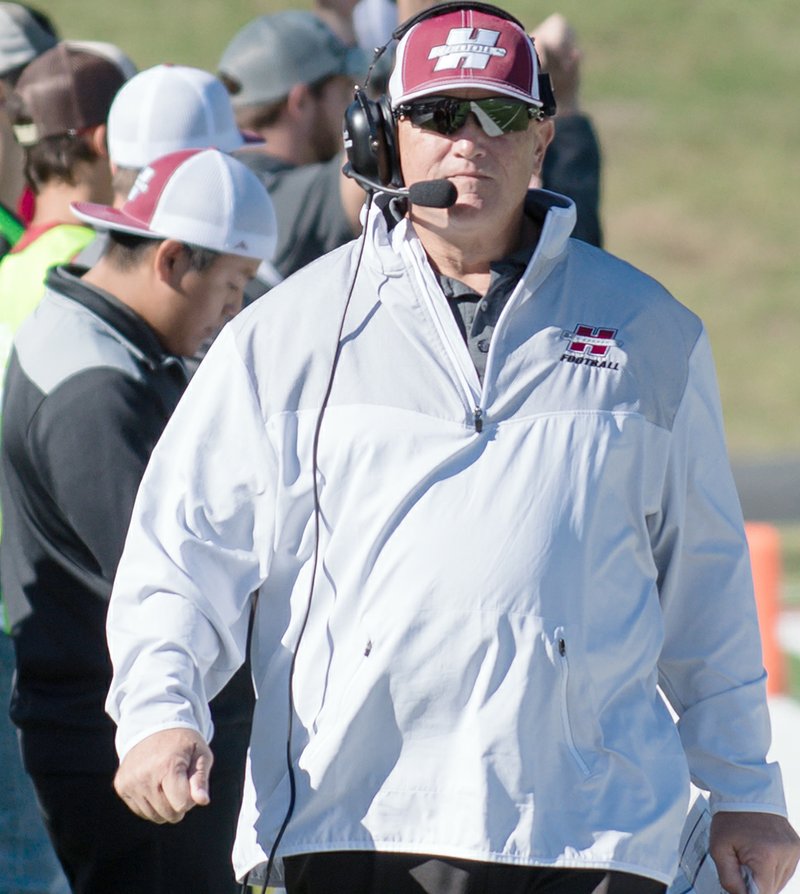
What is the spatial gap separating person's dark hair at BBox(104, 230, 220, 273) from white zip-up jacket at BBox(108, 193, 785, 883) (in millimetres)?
839

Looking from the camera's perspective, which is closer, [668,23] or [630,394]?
[630,394]

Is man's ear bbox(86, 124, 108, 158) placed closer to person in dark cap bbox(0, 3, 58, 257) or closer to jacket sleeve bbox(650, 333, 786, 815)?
person in dark cap bbox(0, 3, 58, 257)

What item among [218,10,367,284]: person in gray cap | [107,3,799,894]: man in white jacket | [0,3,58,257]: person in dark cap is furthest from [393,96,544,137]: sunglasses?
[218,10,367,284]: person in gray cap

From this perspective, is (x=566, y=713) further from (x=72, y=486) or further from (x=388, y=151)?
(x=72, y=486)

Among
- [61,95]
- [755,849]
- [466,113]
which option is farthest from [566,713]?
[61,95]

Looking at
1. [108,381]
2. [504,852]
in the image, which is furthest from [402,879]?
[108,381]

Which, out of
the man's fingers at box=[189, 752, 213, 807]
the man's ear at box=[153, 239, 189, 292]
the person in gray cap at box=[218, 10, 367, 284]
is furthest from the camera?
the person in gray cap at box=[218, 10, 367, 284]

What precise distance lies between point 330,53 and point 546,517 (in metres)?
3.66

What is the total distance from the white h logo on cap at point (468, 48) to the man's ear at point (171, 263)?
0.98m

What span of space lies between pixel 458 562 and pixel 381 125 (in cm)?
82

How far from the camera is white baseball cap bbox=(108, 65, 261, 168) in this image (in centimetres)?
470

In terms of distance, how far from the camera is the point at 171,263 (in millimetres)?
3639

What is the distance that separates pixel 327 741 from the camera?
8.69 ft

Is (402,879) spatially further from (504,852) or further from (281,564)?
(281,564)
